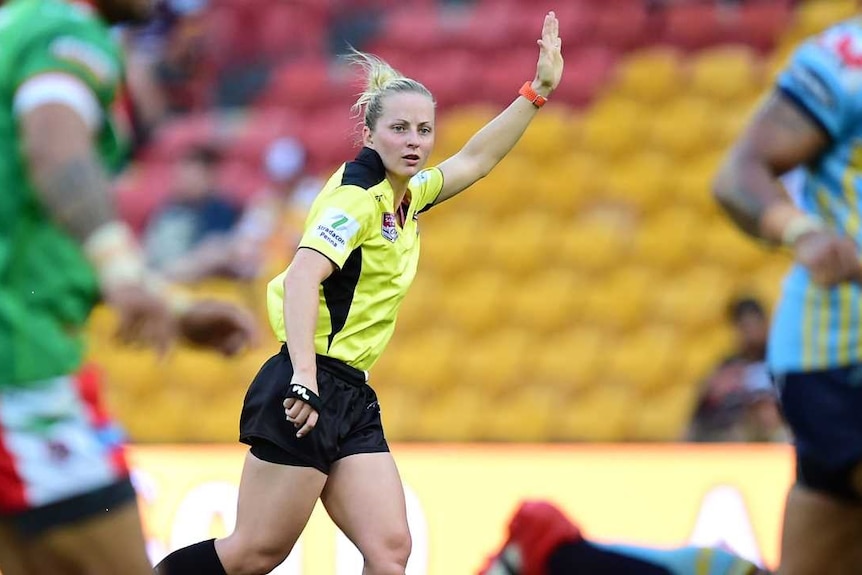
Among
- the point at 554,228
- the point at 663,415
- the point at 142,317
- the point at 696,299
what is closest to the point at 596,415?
the point at 663,415

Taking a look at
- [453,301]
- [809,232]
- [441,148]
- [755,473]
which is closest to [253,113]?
[441,148]

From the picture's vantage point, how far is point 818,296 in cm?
378

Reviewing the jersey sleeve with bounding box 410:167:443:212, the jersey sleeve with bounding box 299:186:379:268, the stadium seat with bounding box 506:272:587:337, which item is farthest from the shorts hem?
the stadium seat with bounding box 506:272:587:337

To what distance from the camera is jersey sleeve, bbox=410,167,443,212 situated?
13.7 feet

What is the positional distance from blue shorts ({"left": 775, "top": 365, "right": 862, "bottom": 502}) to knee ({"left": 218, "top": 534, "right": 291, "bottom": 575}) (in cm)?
132

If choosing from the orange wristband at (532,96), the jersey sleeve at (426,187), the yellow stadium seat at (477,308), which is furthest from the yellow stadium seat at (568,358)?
the jersey sleeve at (426,187)

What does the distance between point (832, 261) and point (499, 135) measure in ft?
4.33

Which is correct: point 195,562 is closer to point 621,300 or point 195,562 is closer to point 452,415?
point 452,415

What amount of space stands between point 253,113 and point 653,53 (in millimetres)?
2914

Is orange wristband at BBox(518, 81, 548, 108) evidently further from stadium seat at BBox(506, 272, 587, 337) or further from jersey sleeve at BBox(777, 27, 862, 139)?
stadium seat at BBox(506, 272, 587, 337)

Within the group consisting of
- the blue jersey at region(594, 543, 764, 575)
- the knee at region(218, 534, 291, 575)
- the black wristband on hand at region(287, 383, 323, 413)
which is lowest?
the blue jersey at region(594, 543, 764, 575)

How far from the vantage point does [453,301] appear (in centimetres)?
1008

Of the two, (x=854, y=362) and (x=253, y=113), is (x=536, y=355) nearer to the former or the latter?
(x=253, y=113)

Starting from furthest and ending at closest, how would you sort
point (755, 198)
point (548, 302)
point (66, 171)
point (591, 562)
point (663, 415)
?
point (548, 302)
point (663, 415)
point (591, 562)
point (755, 198)
point (66, 171)
